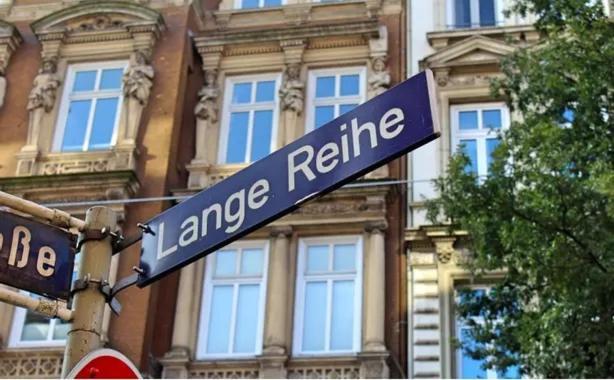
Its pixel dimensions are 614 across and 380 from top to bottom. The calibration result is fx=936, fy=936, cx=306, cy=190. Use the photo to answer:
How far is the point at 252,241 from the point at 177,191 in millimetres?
1630

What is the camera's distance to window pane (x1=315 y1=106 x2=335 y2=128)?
692 inches

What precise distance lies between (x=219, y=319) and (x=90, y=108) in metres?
4.95

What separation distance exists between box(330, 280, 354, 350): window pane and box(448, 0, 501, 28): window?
604 centimetres

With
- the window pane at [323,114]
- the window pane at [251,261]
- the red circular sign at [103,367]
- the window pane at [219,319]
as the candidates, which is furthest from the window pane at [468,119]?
the red circular sign at [103,367]

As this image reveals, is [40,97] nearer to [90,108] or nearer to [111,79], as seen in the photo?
[90,108]

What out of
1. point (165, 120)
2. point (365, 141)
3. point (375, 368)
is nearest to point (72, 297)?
point (365, 141)

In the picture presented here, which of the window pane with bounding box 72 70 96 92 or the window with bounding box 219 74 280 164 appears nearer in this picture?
the window with bounding box 219 74 280 164

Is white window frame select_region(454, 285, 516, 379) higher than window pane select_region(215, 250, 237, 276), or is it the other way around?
window pane select_region(215, 250, 237, 276)

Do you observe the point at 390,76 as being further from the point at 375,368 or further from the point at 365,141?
the point at 365,141

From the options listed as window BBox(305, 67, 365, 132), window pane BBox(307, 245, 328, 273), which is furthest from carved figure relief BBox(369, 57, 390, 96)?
window pane BBox(307, 245, 328, 273)

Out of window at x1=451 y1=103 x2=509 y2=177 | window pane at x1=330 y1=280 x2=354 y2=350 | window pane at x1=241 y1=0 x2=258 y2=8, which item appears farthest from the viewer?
window pane at x1=241 y1=0 x2=258 y2=8

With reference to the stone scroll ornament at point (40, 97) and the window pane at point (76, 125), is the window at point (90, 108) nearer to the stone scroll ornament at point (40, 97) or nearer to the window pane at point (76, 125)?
the window pane at point (76, 125)

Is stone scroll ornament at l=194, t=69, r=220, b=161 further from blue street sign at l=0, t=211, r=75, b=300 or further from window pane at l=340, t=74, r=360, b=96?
blue street sign at l=0, t=211, r=75, b=300

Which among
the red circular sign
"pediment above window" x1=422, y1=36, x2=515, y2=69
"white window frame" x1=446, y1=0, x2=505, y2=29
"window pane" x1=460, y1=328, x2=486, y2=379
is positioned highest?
"white window frame" x1=446, y1=0, x2=505, y2=29
